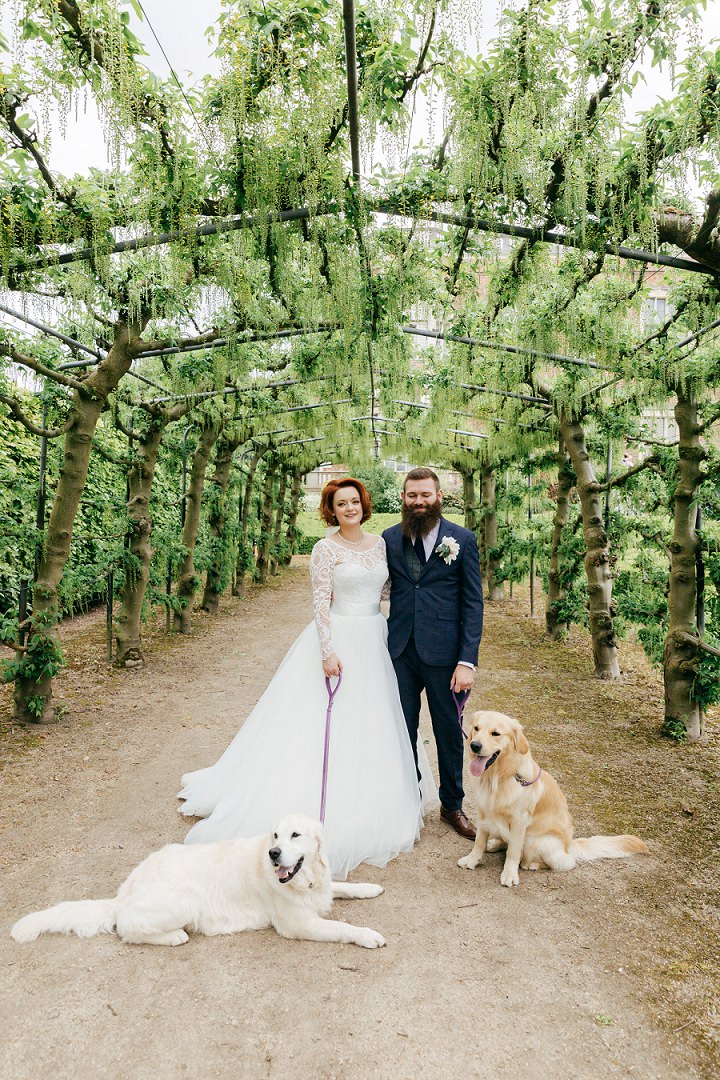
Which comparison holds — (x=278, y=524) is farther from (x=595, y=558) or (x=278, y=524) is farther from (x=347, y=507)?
(x=347, y=507)

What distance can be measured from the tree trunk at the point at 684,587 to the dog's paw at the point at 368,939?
3386 mm

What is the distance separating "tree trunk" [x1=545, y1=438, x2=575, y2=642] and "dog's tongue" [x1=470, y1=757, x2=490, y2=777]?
547cm

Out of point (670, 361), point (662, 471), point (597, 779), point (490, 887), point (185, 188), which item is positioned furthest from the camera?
point (662, 471)

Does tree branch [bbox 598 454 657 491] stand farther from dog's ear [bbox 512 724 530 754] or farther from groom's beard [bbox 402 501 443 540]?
dog's ear [bbox 512 724 530 754]

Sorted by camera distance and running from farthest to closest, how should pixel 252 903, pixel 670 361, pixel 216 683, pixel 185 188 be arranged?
1. pixel 216 683
2. pixel 670 361
3. pixel 185 188
4. pixel 252 903

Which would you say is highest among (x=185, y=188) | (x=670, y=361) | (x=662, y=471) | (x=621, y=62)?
(x=621, y=62)

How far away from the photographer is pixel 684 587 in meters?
5.04

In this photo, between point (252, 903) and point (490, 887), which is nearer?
point (252, 903)

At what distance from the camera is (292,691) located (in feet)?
11.5

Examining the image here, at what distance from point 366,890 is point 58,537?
361cm

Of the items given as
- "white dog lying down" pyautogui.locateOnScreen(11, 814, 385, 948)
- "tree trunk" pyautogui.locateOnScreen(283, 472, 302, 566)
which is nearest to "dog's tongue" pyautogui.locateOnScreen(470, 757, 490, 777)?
"white dog lying down" pyautogui.locateOnScreen(11, 814, 385, 948)

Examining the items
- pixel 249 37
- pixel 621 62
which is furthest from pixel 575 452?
pixel 249 37

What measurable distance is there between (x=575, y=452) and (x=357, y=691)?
4690 millimetres

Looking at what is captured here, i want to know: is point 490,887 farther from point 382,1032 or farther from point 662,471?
point 662,471
